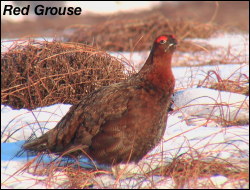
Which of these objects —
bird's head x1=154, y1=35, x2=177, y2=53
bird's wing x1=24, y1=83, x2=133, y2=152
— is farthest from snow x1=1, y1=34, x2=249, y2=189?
bird's head x1=154, y1=35, x2=177, y2=53

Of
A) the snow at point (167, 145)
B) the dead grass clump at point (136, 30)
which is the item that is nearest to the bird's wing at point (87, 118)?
the snow at point (167, 145)

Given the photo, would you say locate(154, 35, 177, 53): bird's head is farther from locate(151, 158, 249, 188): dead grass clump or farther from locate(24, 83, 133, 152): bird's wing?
locate(151, 158, 249, 188): dead grass clump

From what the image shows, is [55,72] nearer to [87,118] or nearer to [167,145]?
[87,118]

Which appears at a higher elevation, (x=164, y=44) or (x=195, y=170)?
(x=164, y=44)

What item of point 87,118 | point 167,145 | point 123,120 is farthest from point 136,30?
point 123,120

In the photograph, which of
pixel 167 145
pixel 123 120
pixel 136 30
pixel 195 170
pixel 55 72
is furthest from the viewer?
pixel 136 30

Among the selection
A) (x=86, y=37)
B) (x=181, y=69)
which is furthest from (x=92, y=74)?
(x=86, y=37)

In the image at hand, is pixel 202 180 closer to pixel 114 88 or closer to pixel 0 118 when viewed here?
pixel 114 88

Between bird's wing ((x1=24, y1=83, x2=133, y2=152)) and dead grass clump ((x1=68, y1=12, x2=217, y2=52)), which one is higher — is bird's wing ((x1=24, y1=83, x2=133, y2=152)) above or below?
below
